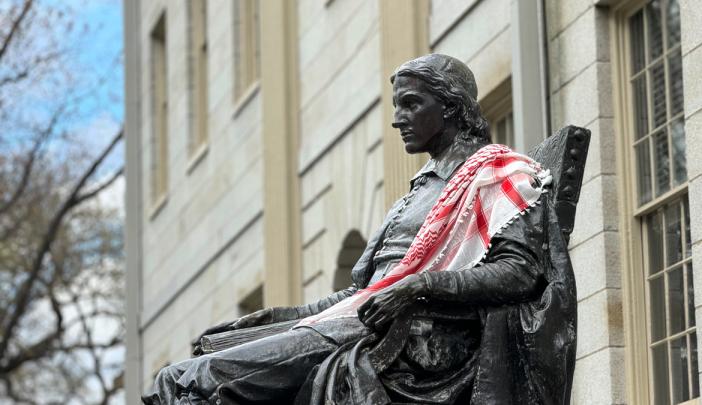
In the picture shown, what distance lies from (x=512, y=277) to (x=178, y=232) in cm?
1946

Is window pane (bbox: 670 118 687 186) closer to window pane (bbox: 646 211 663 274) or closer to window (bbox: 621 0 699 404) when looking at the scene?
window (bbox: 621 0 699 404)

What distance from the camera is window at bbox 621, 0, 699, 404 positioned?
1261cm

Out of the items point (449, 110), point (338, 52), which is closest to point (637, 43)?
point (449, 110)

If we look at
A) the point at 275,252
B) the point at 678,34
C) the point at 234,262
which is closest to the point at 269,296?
the point at 275,252

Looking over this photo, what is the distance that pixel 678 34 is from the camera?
42.5 ft

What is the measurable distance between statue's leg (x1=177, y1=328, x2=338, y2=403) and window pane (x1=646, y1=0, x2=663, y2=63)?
19.1 ft

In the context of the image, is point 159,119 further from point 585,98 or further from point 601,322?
point 601,322

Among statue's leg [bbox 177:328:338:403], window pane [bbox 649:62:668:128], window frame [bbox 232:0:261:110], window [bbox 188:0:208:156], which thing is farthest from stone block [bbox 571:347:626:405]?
window [bbox 188:0:208:156]

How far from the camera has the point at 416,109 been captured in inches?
332

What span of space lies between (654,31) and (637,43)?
32 centimetres

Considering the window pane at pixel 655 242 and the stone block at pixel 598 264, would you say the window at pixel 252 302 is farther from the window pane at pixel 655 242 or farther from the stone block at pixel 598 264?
the window pane at pixel 655 242

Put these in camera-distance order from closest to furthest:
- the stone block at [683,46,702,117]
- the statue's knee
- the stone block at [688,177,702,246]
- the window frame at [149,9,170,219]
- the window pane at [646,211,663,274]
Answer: the statue's knee → the stone block at [688,177,702,246] → the stone block at [683,46,702,117] → the window pane at [646,211,663,274] → the window frame at [149,9,170,219]

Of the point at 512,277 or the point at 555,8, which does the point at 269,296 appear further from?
the point at 512,277

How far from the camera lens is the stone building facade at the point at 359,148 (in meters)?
13.0
